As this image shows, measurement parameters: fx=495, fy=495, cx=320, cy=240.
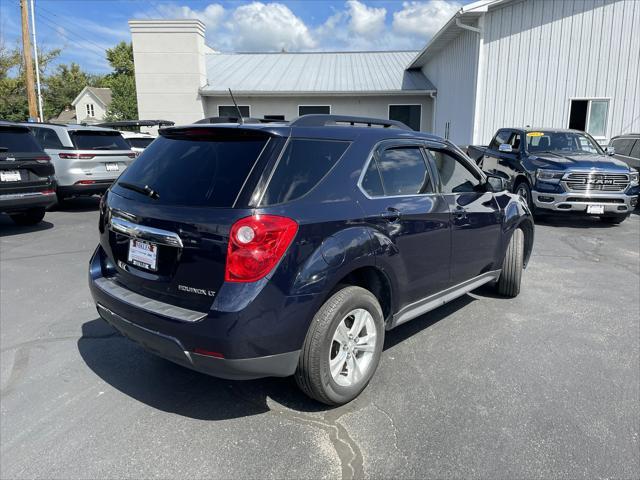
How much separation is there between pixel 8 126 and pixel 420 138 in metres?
7.04

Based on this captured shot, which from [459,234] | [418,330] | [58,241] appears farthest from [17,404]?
[58,241]

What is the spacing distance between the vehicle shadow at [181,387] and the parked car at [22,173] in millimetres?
4954

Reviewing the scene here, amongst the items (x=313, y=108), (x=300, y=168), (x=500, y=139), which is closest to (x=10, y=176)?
(x=300, y=168)

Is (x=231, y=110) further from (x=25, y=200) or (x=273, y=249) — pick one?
(x=273, y=249)

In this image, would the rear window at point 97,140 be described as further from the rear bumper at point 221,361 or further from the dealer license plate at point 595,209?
the dealer license plate at point 595,209

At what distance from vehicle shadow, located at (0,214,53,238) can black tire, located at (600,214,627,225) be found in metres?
10.8

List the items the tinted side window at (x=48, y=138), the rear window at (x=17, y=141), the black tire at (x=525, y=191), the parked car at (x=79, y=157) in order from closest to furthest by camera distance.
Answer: the rear window at (x=17, y=141)
the black tire at (x=525, y=191)
the parked car at (x=79, y=157)
the tinted side window at (x=48, y=138)

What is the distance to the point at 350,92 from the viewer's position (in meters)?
21.3

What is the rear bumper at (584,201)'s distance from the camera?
9.10 m

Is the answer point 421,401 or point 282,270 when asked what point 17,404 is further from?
point 421,401

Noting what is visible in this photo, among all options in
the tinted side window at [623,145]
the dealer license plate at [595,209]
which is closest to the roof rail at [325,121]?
the dealer license plate at [595,209]

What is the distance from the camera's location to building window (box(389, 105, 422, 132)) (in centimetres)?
2252

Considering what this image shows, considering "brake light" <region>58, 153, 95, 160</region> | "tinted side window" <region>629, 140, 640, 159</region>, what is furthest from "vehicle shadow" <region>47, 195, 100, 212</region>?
"tinted side window" <region>629, 140, 640, 159</region>

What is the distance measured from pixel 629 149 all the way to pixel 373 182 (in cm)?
1124
